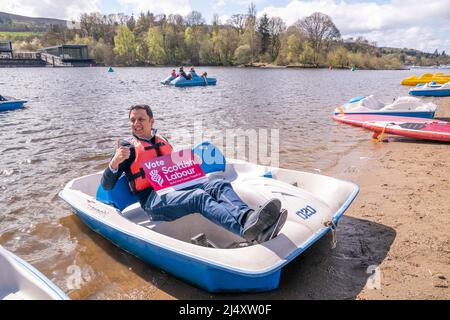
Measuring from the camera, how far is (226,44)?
7400 cm

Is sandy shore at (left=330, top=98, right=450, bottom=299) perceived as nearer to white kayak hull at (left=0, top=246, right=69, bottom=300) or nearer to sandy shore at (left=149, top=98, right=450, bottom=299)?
sandy shore at (left=149, top=98, right=450, bottom=299)

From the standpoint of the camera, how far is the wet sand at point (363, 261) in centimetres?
325

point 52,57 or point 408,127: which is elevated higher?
point 52,57

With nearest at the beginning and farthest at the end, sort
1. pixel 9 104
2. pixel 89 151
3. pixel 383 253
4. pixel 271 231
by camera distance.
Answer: pixel 271 231 → pixel 383 253 → pixel 89 151 → pixel 9 104

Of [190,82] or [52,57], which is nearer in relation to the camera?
[190,82]

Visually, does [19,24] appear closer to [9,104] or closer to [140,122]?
[9,104]

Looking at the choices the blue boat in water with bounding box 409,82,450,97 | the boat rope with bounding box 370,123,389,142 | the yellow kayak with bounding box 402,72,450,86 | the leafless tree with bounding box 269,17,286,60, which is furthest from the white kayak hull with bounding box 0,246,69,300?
→ the leafless tree with bounding box 269,17,286,60

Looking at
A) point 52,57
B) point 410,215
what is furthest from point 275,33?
point 410,215

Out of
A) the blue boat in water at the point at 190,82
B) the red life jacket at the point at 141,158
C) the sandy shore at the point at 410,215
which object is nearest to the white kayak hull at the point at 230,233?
the red life jacket at the point at 141,158

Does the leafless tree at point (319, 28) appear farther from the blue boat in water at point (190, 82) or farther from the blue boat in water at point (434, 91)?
the blue boat in water at point (434, 91)

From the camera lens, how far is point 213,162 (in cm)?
494

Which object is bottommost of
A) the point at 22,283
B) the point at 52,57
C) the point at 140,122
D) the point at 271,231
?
the point at 22,283

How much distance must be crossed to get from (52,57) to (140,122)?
80.3m

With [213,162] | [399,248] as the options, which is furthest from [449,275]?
[213,162]
